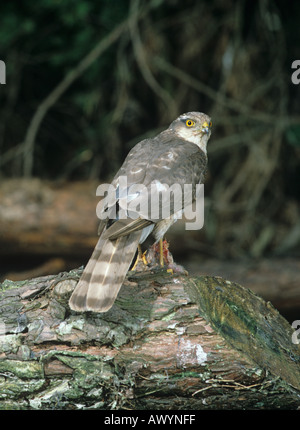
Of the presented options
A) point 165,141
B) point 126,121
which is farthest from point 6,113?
point 165,141

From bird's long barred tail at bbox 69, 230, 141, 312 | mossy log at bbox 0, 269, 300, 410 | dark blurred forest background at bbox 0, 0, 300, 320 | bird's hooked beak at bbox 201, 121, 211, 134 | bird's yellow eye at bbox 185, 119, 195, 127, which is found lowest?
mossy log at bbox 0, 269, 300, 410

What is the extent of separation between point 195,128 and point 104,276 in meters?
1.49

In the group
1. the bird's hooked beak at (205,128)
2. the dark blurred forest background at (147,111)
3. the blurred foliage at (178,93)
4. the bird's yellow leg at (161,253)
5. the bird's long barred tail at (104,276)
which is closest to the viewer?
the bird's long barred tail at (104,276)

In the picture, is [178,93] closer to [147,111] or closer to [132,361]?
[147,111]

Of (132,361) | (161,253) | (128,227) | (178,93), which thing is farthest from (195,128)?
(178,93)

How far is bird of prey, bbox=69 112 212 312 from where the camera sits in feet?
8.96

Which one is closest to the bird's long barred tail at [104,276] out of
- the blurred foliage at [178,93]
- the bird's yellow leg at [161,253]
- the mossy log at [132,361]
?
the mossy log at [132,361]

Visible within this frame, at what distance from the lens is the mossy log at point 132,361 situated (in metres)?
2.71

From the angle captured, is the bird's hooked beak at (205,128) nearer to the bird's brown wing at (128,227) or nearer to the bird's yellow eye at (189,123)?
the bird's yellow eye at (189,123)

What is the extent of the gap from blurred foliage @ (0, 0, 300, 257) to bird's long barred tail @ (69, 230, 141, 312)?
392 cm

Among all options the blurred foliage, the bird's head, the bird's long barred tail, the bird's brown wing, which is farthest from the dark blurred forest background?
the bird's long barred tail

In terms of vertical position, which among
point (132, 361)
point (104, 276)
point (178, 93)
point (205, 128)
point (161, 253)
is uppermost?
point (178, 93)

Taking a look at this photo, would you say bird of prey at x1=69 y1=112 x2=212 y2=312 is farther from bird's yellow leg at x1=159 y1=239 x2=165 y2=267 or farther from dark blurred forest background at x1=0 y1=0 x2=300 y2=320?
dark blurred forest background at x1=0 y1=0 x2=300 y2=320

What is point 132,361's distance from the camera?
8.95 ft
